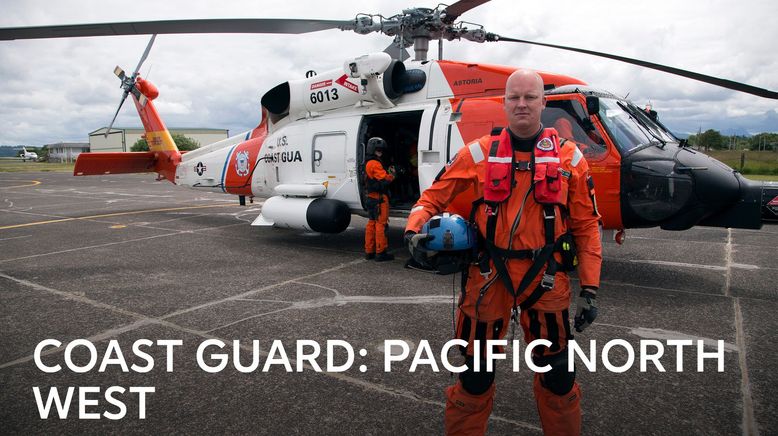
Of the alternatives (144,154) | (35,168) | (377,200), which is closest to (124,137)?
(35,168)

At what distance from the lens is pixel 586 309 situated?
90.0 inches

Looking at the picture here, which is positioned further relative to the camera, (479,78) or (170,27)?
(479,78)

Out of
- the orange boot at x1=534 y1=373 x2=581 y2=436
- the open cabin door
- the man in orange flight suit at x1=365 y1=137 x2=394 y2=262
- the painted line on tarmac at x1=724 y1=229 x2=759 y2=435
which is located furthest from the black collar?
the open cabin door

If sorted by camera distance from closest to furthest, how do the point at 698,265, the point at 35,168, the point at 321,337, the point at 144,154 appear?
the point at 321,337 < the point at 698,265 < the point at 144,154 < the point at 35,168

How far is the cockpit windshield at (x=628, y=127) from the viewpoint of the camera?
17.4ft

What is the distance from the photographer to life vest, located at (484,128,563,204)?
2.24m

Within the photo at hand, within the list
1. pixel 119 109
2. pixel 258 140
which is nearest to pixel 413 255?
pixel 258 140

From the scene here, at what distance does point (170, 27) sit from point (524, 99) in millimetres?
5271

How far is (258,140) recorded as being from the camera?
9164 millimetres

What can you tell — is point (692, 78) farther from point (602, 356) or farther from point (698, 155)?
point (602, 356)

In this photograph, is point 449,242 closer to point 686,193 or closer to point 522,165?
point 522,165

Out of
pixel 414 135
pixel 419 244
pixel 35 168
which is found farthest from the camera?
pixel 35 168

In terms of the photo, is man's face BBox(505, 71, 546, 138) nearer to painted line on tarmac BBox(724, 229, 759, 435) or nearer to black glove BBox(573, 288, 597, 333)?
black glove BBox(573, 288, 597, 333)

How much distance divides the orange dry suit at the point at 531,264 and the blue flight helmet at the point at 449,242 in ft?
0.24
